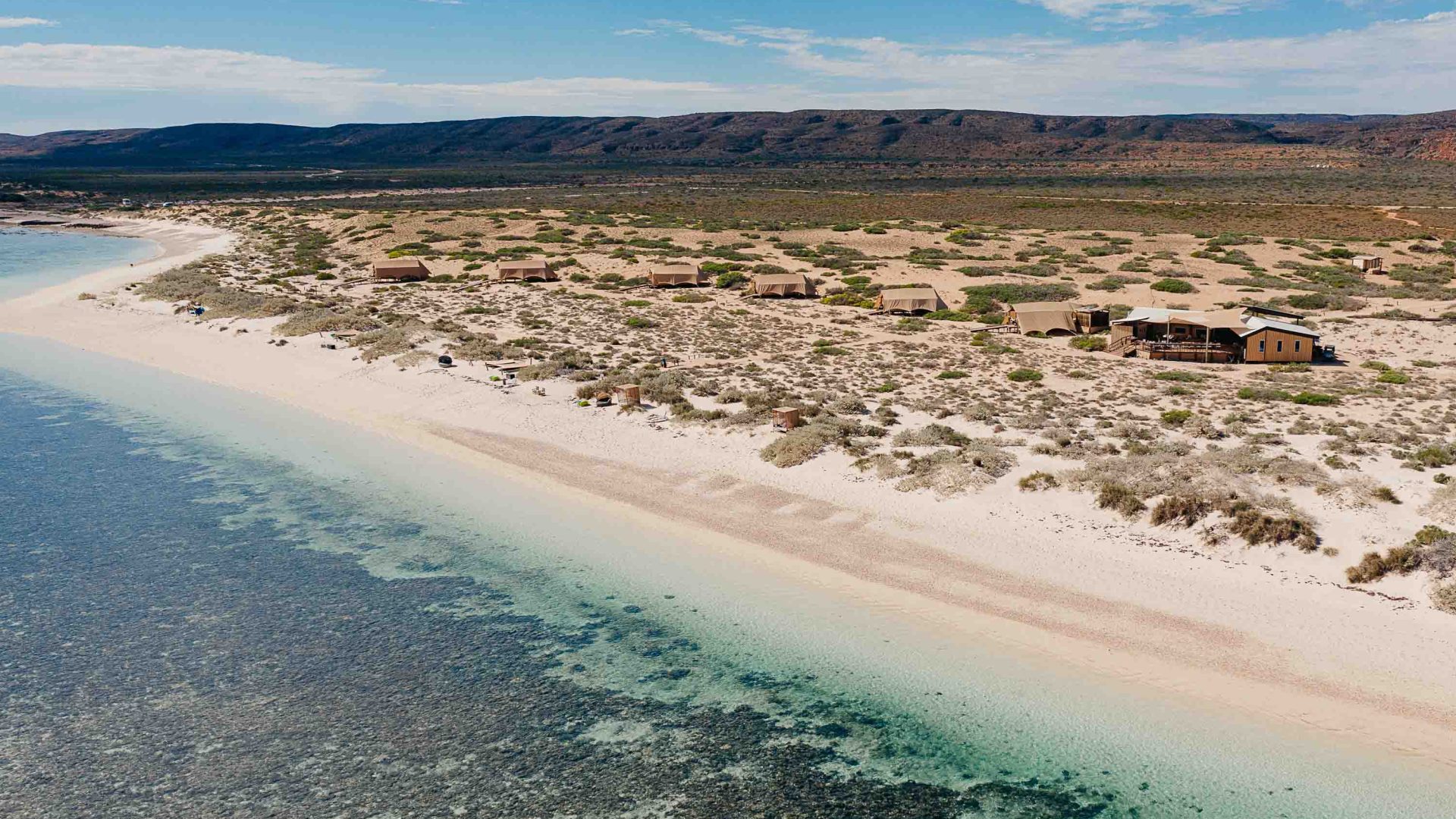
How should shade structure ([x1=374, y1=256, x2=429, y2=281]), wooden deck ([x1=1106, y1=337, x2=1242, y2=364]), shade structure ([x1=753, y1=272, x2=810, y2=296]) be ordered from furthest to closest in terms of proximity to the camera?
1. shade structure ([x1=374, y1=256, x2=429, y2=281])
2. shade structure ([x1=753, y1=272, x2=810, y2=296])
3. wooden deck ([x1=1106, y1=337, x2=1242, y2=364])

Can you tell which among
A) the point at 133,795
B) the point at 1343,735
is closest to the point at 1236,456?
the point at 1343,735

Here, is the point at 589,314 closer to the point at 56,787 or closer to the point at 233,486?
the point at 233,486

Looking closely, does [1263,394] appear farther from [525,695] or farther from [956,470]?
[525,695]

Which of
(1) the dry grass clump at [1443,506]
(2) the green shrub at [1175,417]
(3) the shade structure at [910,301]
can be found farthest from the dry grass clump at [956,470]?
(3) the shade structure at [910,301]

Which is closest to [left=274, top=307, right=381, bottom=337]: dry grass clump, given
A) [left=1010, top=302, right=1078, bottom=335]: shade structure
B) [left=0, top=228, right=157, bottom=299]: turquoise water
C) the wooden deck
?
[left=0, top=228, right=157, bottom=299]: turquoise water

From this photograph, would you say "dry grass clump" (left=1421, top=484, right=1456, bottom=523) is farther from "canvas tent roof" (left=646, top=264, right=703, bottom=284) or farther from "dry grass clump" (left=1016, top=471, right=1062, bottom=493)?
"canvas tent roof" (left=646, top=264, right=703, bottom=284)

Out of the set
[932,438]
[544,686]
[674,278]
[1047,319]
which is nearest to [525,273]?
[674,278]

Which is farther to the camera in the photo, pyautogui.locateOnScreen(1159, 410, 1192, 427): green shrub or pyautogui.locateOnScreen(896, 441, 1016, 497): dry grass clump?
pyautogui.locateOnScreen(1159, 410, 1192, 427): green shrub
